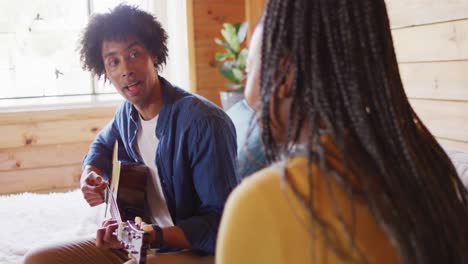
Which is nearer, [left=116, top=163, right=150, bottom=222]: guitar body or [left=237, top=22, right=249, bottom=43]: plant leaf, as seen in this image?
[left=116, top=163, right=150, bottom=222]: guitar body

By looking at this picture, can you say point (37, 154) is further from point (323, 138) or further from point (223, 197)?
point (323, 138)

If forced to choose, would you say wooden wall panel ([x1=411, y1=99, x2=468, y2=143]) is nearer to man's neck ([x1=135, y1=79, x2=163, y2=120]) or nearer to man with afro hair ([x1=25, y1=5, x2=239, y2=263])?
man with afro hair ([x1=25, y1=5, x2=239, y2=263])

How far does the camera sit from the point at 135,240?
1.49 meters

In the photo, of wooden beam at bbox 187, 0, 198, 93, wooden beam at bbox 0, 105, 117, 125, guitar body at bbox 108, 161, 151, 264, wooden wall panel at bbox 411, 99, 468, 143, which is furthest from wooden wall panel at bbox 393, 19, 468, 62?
wooden beam at bbox 0, 105, 117, 125

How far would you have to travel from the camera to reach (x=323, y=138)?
0.73m

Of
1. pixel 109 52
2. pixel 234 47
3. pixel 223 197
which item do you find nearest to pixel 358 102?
pixel 223 197

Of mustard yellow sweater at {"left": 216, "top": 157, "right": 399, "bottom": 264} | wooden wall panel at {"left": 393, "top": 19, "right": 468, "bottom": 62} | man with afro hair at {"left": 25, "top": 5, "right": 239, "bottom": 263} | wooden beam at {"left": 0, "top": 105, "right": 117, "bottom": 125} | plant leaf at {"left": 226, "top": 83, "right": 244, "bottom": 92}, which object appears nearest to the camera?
mustard yellow sweater at {"left": 216, "top": 157, "right": 399, "bottom": 264}

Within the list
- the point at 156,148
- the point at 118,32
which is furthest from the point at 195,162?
the point at 118,32

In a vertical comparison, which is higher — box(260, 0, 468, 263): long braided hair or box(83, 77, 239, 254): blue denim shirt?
box(260, 0, 468, 263): long braided hair

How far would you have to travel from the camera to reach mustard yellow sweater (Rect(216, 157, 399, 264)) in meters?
0.68

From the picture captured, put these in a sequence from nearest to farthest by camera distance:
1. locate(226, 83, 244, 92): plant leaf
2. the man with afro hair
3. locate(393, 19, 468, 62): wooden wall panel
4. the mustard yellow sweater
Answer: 1. the mustard yellow sweater
2. the man with afro hair
3. locate(393, 19, 468, 62): wooden wall panel
4. locate(226, 83, 244, 92): plant leaf

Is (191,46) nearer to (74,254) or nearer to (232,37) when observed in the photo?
(232,37)

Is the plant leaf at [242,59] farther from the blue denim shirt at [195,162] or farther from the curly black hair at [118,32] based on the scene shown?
the blue denim shirt at [195,162]

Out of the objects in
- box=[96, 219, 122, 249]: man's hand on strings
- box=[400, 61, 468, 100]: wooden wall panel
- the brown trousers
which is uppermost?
box=[400, 61, 468, 100]: wooden wall panel
